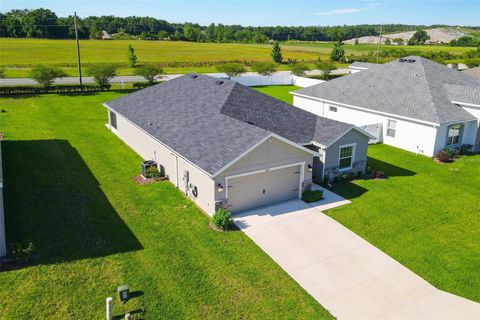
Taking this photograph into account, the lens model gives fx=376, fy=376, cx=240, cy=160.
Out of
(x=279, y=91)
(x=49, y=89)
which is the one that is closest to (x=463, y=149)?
(x=279, y=91)

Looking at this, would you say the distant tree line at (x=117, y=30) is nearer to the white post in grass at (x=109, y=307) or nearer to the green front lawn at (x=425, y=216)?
the green front lawn at (x=425, y=216)

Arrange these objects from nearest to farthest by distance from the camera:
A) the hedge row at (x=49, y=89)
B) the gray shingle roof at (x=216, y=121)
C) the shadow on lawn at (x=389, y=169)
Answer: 1. the gray shingle roof at (x=216, y=121)
2. the shadow on lawn at (x=389, y=169)
3. the hedge row at (x=49, y=89)

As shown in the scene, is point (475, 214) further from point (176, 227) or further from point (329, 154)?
point (176, 227)

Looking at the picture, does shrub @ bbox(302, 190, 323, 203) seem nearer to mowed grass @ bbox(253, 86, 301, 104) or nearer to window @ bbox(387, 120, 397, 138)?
window @ bbox(387, 120, 397, 138)

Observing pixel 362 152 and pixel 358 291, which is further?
pixel 362 152

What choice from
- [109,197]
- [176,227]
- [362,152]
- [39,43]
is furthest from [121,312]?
[39,43]

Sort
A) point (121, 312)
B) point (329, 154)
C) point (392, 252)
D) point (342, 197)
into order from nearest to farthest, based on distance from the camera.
→ point (121, 312) < point (392, 252) < point (342, 197) < point (329, 154)

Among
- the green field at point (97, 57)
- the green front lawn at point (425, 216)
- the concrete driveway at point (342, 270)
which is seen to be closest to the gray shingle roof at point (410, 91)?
the green front lawn at point (425, 216)
